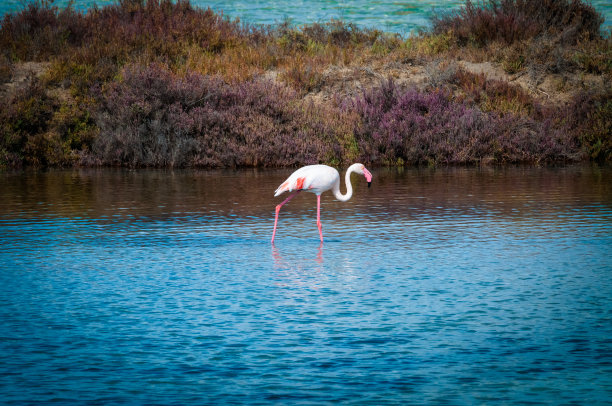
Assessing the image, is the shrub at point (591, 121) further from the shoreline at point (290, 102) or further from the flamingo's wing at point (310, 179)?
the flamingo's wing at point (310, 179)

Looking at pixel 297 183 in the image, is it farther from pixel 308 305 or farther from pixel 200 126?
pixel 200 126

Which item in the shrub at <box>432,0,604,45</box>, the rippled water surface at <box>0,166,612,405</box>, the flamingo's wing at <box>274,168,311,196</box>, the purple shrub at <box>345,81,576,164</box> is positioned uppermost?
the shrub at <box>432,0,604,45</box>

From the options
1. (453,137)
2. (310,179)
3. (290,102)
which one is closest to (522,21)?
(453,137)

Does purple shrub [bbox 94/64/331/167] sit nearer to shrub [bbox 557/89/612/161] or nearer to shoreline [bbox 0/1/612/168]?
shoreline [bbox 0/1/612/168]

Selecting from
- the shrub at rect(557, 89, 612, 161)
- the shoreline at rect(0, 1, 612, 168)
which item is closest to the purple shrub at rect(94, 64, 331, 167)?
the shoreline at rect(0, 1, 612, 168)

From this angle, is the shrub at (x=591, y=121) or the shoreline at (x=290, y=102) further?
the shrub at (x=591, y=121)

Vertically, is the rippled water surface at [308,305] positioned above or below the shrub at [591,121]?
below

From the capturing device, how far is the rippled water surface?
5.08 metres

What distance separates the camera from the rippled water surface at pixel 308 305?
5.08 metres

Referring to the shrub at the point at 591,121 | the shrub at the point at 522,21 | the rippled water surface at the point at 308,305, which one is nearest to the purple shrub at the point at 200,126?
the shrub at the point at 591,121

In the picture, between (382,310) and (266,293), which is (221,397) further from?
(266,293)

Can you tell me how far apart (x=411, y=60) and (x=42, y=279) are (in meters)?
25.0

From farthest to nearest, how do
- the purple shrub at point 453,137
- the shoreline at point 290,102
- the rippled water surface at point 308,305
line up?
the shoreline at point 290,102
the purple shrub at point 453,137
the rippled water surface at point 308,305

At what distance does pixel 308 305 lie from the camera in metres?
7.10
